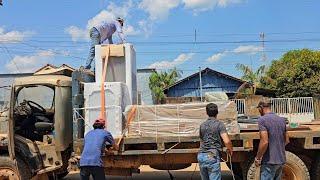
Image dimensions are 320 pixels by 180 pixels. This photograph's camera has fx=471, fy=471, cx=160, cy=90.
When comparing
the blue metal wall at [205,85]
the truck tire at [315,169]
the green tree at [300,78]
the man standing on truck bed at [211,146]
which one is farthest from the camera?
the blue metal wall at [205,85]

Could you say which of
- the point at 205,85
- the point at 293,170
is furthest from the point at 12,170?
the point at 205,85

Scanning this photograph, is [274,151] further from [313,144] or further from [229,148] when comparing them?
[313,144]

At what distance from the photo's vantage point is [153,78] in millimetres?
37781

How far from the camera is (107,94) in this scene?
8.20m

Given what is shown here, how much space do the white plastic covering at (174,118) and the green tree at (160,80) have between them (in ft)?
84.8

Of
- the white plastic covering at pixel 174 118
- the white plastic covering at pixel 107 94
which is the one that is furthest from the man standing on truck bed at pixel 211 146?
the white plastic covering at pixel 107 94

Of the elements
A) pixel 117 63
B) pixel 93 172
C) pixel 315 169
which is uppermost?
pixel 117 63

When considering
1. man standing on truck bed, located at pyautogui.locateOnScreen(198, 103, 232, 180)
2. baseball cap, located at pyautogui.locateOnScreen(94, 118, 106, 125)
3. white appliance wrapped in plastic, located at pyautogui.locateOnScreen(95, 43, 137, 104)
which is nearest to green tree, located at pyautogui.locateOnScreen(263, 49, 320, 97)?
white appliance wrapped in plastic, located at pyautogui.locateOnScreen(95, 43, 137, 104)

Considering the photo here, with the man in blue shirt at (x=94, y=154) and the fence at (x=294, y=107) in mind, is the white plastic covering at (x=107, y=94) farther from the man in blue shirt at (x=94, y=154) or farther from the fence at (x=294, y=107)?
the fence at (x=294, y=107)

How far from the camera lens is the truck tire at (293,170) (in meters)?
7.98

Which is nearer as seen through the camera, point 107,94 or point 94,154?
point 94,154

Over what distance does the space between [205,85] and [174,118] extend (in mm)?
27272

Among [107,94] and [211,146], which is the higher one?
[107,94]

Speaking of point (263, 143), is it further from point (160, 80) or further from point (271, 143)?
point (160, 80)
